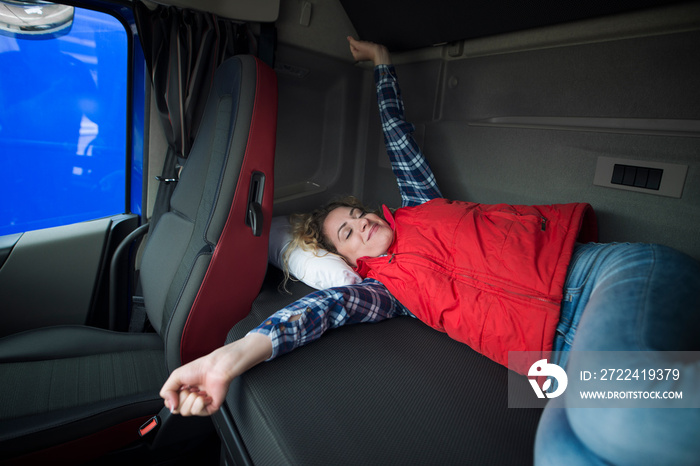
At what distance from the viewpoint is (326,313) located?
4.03 ft

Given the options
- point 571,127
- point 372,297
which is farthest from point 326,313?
point 571,127

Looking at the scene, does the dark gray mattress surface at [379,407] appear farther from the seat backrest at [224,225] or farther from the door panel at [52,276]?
the door panel at [52,276]

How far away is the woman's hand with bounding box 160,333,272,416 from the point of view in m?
0.90

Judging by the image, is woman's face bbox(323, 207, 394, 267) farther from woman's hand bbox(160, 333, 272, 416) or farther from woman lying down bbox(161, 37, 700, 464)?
woman's hand bbox(160, 333, 272, 416)

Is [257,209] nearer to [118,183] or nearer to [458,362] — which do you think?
[458,362]

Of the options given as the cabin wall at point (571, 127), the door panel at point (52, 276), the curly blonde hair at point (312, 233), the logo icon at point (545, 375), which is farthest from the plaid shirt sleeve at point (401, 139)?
the door panel at point (52, 276)

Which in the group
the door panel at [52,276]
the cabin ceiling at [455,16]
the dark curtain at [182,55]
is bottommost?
the door panel at [52,276]

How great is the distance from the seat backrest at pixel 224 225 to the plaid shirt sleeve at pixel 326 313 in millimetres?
264

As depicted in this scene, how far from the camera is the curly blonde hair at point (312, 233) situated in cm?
173

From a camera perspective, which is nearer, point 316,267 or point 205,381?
point 205,381

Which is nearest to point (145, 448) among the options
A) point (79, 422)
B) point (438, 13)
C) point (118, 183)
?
point (79, 422)

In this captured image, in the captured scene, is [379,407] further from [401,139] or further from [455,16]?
[455,16]

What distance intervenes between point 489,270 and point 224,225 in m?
0.87

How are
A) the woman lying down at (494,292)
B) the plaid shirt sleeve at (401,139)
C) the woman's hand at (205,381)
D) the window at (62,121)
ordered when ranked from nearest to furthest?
the woman lying down at (494,292) < the woman's hand at (205,381) < the window at (62,121) < the plaid shirt sleeve at (401,139)
